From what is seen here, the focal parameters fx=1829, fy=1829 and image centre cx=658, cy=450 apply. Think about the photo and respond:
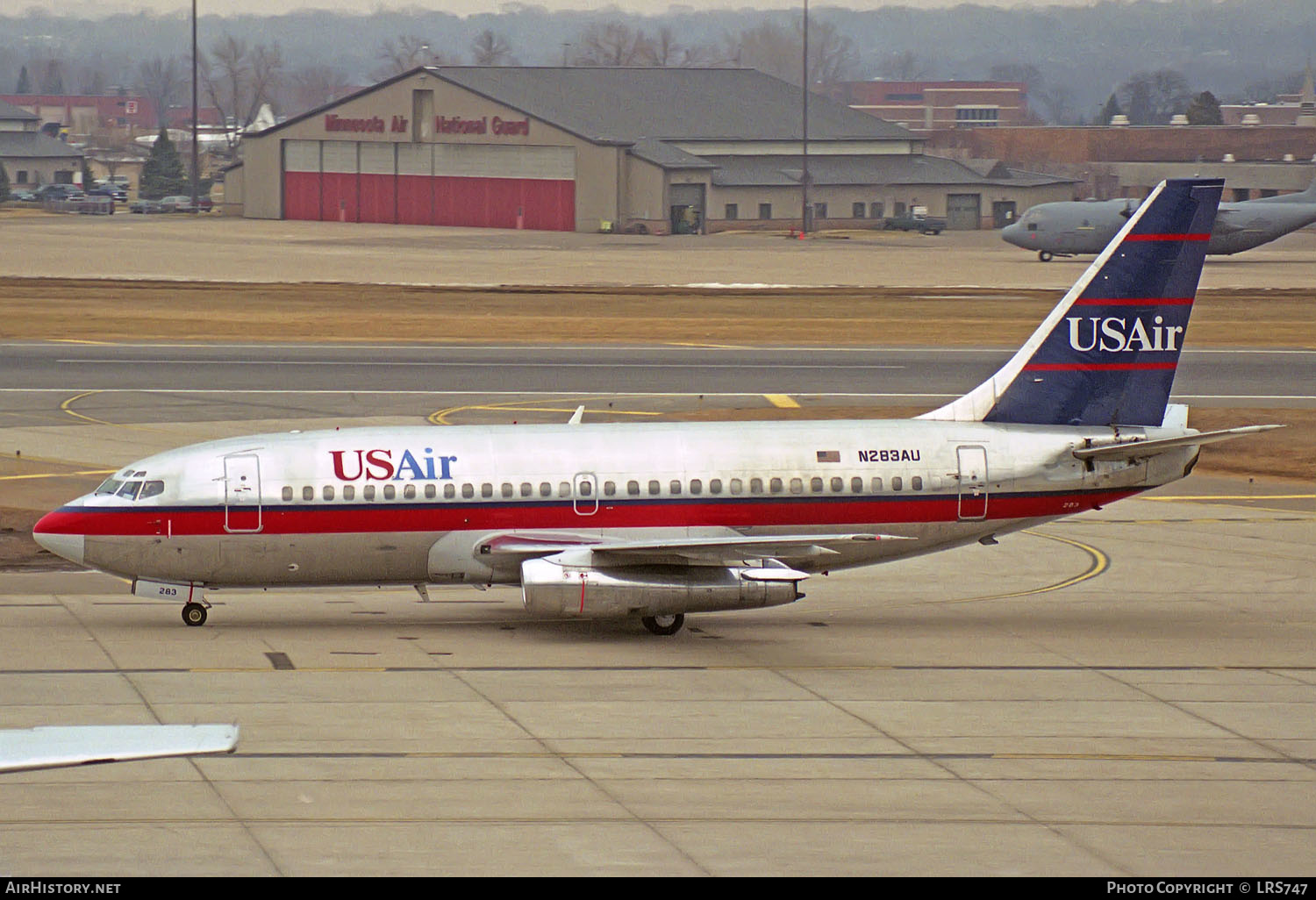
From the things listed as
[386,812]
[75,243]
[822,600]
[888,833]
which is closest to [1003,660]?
[822,600]

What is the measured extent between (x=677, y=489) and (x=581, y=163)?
5740 inches

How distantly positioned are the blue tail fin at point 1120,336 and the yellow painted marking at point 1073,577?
430 cm

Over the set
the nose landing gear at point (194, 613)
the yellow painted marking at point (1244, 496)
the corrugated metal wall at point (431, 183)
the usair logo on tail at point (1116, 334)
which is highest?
the corrugated metal wall at point (431, 183)

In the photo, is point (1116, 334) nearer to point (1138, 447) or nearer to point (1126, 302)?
point (1126, 302)

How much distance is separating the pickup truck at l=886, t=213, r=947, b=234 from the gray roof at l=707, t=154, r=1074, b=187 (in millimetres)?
7937

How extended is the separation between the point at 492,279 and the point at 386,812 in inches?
3908

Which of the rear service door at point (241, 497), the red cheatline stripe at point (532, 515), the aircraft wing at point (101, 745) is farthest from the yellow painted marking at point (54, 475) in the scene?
the aircraft wing at point (101, 745)

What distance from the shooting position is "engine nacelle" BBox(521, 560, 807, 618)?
31.9m

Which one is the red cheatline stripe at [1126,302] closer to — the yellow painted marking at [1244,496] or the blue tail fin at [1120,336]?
the blue tail fin at [1120,336]

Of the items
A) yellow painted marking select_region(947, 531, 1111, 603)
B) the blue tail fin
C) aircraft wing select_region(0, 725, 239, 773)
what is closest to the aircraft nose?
the blue tail fin

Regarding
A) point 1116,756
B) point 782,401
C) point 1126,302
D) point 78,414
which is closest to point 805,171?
point 782,401

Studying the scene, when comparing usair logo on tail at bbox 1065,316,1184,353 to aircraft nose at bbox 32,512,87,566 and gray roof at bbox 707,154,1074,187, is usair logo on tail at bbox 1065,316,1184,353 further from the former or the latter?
gray roof at bbox 707,154,1074,187

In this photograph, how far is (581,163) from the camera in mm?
176500

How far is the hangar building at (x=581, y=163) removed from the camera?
176500 millimetres
